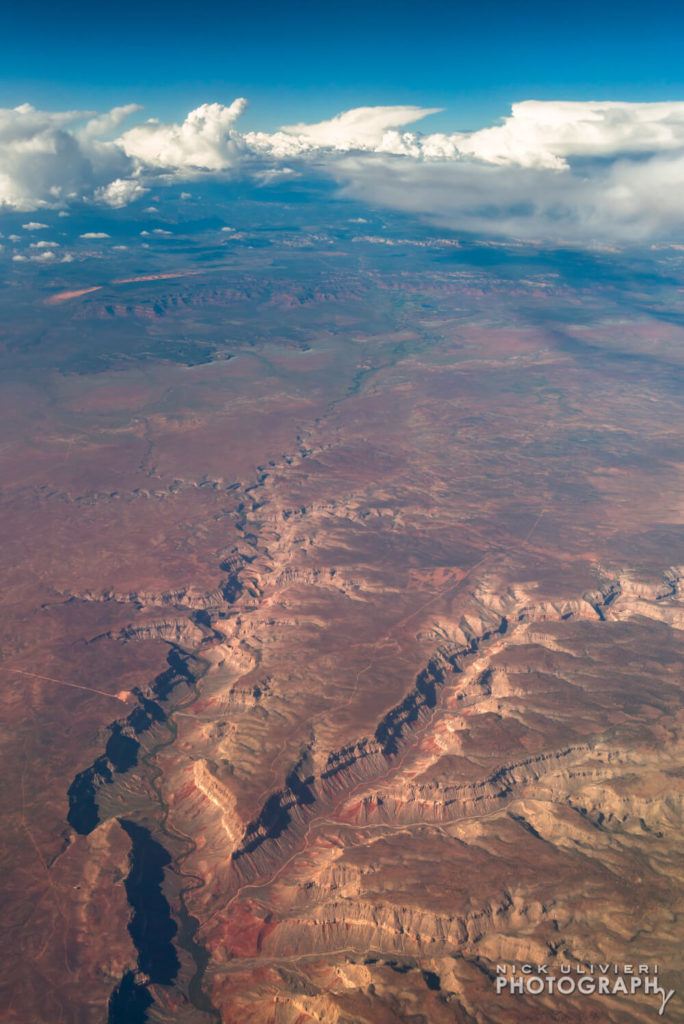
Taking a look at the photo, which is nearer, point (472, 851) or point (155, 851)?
point (472, 851)

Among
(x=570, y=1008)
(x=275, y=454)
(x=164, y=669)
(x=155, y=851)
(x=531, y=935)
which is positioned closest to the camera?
(x=570, y=1008)

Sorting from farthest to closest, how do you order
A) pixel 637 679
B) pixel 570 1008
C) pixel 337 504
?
pixel 337 504 → pixel 637 679 → pixel 570 1008

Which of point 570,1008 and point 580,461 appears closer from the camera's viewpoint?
point 570,1008

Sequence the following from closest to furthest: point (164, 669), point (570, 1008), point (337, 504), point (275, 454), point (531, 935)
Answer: point (570, 1008) < point (531, 935) < point (164, 669) < point (337, 504) < point (275, 454)

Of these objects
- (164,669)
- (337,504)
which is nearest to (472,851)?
(164,669)

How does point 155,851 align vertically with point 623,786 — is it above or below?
below

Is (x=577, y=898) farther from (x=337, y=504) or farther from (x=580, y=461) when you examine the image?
(x=580, y=461)

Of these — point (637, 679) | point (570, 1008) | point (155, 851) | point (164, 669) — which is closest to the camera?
point (570, 1008)

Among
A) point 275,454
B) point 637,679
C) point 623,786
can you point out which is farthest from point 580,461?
point 623,786

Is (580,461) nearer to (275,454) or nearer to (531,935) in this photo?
(275,454)
